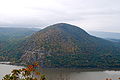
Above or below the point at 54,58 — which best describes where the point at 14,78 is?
Result: above

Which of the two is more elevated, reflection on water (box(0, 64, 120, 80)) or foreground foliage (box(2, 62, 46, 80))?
foreground foliage (box(2, 62, 46, 80))

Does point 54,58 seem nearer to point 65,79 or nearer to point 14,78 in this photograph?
point 65,79

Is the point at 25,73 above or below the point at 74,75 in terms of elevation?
above

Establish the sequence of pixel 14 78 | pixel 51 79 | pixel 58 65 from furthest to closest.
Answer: pixel 58 65, pixel 51 79, pixel 14 78

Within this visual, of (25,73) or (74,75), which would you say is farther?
(74,75)

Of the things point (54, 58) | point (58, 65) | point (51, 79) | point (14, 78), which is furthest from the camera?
point (54, 58)

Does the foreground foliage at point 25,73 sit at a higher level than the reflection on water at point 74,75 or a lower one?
higher

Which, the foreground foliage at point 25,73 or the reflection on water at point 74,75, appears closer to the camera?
the foreground foliage at point 25,73

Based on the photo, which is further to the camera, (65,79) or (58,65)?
(58,65)

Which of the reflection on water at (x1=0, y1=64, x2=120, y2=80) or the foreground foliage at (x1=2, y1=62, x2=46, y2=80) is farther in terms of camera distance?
the reflection on water at (x1=0, y1=64, x2=120, y2=80)

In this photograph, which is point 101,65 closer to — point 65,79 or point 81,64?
point 81,64

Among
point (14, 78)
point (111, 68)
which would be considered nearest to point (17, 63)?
point (111, 68)
